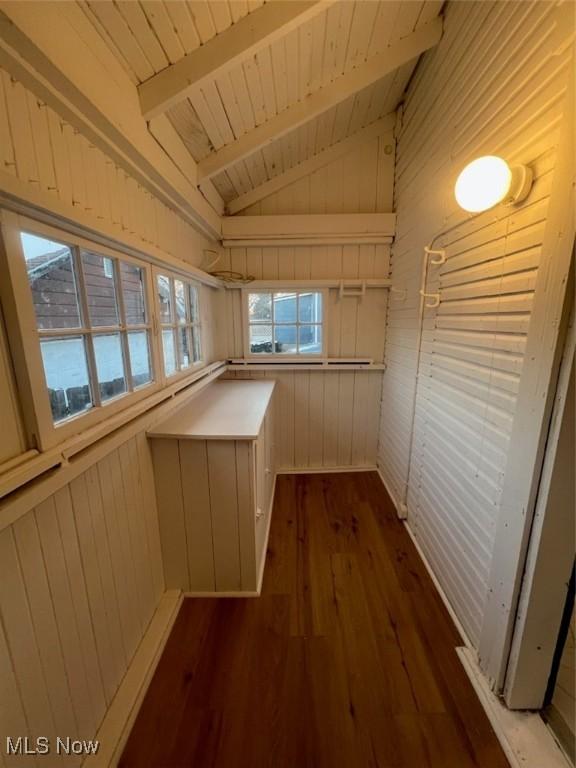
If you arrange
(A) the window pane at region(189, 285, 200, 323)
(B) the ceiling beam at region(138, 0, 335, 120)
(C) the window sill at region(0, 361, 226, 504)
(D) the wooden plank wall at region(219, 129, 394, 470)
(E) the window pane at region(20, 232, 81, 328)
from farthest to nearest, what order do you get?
(D) the wooden plank wall at region(219, 129, 394, 470) < (A) the window pane at region(189, 285, 200, 323) < (B) the ceiling beam at region(138, 0, 335, 120) < (E) the window pane at region(20, 232, 81, 328) < (C) the window sill at region(0, 361, 226, 504)

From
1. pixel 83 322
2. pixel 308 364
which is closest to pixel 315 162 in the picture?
pixel 308 364

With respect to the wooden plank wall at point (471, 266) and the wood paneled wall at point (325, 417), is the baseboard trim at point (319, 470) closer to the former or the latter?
the wood paneled wall at point (325, 417)

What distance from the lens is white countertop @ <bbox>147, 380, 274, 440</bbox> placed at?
58.2 inches

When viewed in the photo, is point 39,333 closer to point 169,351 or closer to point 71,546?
point 71,546

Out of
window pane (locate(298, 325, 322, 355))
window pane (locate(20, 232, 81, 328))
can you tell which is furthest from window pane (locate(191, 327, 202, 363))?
window pane (locate(20, 232, 81, 328))

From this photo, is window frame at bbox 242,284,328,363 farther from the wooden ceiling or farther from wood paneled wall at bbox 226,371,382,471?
the wooden ceiling

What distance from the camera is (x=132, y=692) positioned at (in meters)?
1.17

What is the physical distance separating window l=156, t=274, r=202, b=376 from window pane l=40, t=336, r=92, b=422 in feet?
1.99

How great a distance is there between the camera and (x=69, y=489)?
36.7 inches

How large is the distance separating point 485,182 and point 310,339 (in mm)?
1782

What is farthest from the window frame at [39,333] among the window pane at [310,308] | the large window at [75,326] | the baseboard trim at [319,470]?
the baseboard trim at [319,470]

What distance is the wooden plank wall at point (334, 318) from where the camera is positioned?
2521 millimetres

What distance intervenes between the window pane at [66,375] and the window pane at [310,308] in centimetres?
191

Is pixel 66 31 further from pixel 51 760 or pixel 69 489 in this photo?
pixel 51 760
